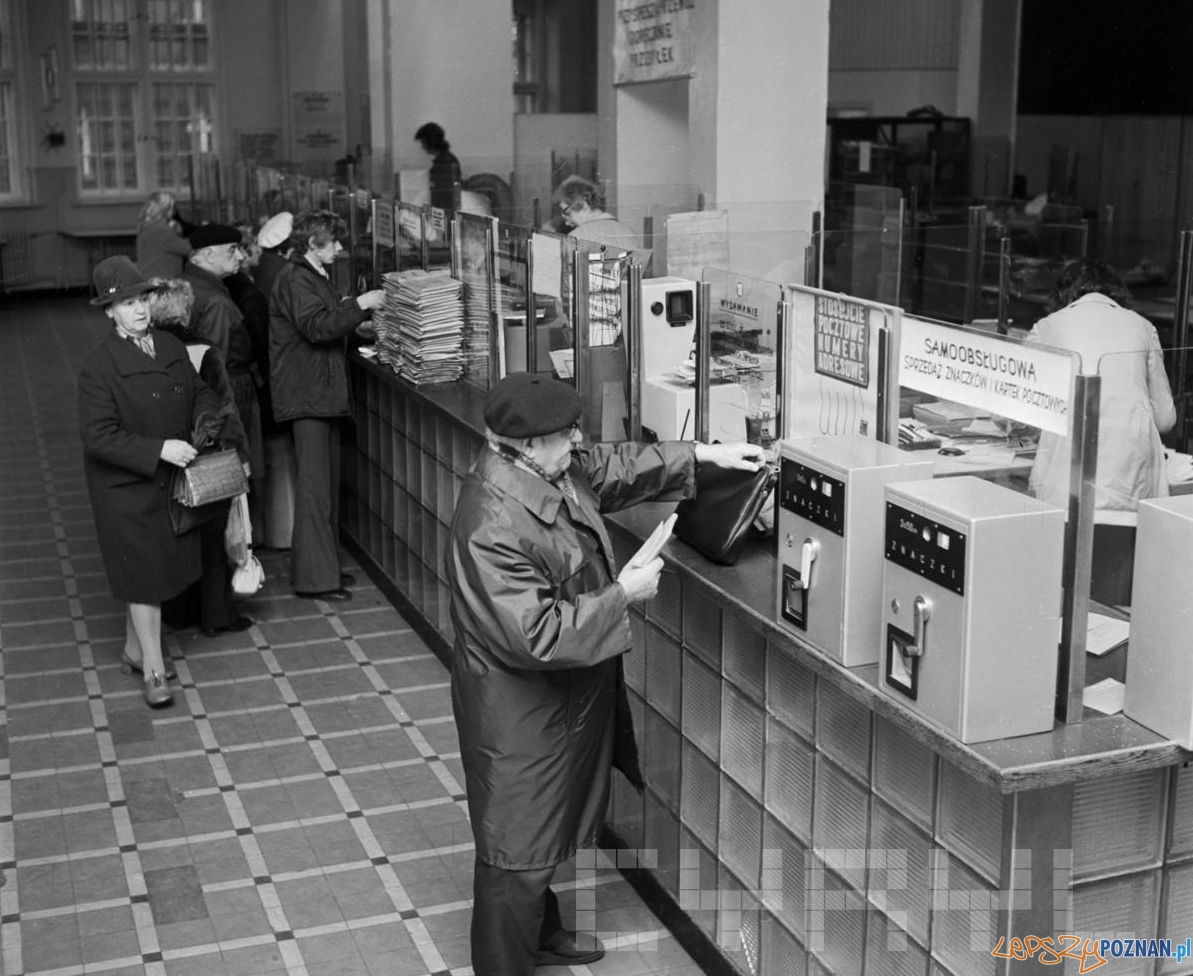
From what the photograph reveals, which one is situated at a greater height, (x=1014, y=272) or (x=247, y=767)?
(x=1014, y=272)

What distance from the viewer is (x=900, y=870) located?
2787 mm

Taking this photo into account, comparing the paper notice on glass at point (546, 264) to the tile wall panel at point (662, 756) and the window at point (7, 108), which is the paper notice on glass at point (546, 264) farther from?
the window at point (7, 108)

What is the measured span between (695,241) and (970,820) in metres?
4.49

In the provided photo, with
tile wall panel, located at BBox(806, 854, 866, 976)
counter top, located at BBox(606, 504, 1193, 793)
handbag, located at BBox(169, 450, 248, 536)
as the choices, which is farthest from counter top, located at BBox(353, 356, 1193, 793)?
handbag, located at BBox(169, 450, 248, 536)

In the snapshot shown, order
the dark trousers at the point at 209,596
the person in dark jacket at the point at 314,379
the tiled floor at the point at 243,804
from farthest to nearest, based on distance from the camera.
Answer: the person in dark jacket at the point at 314,379
the dark trousers at the point at 209,596
the tiled floor at the point at 243,804

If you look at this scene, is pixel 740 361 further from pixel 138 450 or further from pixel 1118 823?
Answer: pixel 138 450

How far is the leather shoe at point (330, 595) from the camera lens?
666cm

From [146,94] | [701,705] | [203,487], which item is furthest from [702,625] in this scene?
[146,94]

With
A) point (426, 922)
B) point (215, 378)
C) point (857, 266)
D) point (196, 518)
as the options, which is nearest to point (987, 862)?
point (426, 922)

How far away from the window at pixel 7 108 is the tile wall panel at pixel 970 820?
57.5 ft

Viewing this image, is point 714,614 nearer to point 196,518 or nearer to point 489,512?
point 489,512

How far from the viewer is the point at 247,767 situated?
4973 mm

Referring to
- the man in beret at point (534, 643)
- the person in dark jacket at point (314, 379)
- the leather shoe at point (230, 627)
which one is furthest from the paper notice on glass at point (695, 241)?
the man in beret at point (534, 643)

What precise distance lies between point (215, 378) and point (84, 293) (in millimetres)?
13147
